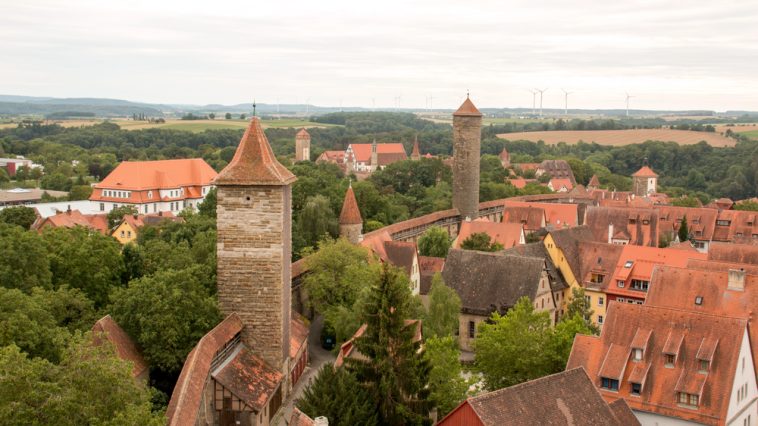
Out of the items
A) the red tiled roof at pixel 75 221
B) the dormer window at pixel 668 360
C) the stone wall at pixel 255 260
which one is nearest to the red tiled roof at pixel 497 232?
the dormer window at pixel 668 360

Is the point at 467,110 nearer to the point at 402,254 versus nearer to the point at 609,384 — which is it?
the point at 402,254

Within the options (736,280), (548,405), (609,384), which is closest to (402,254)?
(736,280)

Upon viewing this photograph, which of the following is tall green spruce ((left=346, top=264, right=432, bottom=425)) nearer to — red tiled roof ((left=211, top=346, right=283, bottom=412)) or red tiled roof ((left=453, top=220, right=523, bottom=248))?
red tiled roof ((left=211, top=346, right=283, bottom=412))

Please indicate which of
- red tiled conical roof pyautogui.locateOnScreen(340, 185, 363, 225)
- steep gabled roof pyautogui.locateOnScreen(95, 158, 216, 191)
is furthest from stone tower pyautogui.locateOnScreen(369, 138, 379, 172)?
red tiled conical roof pyautogui.locateOnScreen(340, 185, 363, 225)

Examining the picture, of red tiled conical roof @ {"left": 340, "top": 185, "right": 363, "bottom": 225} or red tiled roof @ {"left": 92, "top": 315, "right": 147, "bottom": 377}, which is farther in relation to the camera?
red tiled conical roof @ {"left": 340, "top": 185, "right": 363, "bottom": 225}

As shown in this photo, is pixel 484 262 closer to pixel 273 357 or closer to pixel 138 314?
pixel 273 357

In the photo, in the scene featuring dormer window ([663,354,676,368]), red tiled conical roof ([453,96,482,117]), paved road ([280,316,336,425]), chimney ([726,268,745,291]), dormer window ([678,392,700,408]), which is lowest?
paved road ([280,316,336,425])
